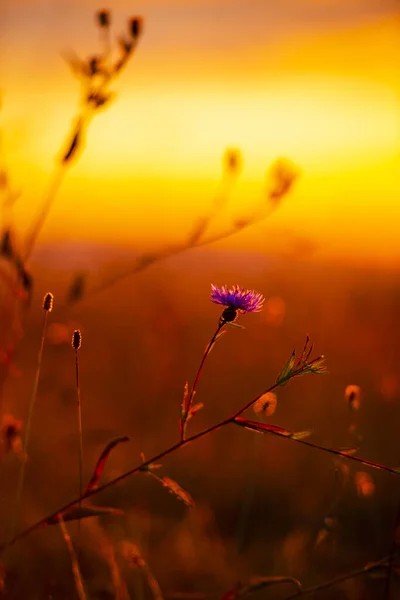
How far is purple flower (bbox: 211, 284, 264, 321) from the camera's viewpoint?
844mm

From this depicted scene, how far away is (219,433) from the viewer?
2.43 m

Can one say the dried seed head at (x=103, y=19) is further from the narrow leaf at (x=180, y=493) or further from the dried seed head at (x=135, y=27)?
the narrow leaf at (x=180, y=493)

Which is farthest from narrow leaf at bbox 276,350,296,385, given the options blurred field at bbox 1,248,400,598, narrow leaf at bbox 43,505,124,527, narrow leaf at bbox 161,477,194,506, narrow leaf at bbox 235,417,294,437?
Result: blurred field at bbox 1,248,400,598

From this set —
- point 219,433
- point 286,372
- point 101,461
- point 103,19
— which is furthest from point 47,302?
point 219,433

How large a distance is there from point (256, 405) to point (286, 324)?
83.7 inches

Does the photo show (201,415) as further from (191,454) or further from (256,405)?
(256,405)

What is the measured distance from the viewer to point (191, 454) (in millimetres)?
2238

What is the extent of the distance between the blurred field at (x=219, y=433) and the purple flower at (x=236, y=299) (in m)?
0.41

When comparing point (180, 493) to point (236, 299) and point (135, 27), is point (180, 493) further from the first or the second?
point (135, 27)

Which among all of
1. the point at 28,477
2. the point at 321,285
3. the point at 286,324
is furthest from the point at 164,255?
the point at 321,285

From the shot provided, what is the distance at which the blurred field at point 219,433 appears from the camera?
1597 mm

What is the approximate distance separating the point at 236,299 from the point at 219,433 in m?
1.65

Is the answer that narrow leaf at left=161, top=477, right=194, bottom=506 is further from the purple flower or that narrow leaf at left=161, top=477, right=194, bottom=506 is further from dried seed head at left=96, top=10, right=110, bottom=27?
dried seed head at left=96, top=10, right=110, bottom=27

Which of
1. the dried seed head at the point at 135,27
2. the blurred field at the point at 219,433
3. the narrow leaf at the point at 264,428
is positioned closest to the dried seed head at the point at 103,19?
the dried seed head at the point at 135,27
